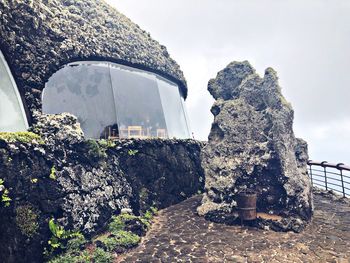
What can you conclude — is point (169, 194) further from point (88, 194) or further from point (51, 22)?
point (51, 22)

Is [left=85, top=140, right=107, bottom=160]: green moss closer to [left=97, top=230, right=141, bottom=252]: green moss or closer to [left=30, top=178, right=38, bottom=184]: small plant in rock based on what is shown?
[left=30, top=178, right=38, bottom=184]: small plant in rock

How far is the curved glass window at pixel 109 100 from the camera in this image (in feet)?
45.1

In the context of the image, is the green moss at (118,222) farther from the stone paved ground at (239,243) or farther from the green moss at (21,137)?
the green moss at (21,137)

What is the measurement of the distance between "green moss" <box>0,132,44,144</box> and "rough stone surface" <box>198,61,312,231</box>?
768 cm

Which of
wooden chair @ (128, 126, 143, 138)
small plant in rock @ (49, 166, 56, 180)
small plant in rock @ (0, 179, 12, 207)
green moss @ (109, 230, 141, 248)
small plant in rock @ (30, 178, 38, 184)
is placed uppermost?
wooden chair @ (128, 126, 143, 138)

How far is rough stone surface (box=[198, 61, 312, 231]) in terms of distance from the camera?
40.8ft

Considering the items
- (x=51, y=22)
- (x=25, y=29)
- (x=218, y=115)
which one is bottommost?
(x=218, y=115)

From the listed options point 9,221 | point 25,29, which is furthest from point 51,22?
point 9,221

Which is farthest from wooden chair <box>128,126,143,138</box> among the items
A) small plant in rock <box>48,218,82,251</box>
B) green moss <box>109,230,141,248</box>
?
small plant in rock <box>48,218,82,251</box>

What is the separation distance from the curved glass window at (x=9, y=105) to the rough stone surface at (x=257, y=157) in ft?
28.0

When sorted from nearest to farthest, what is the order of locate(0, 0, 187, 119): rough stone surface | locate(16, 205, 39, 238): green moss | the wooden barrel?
locate(16, 205, 39, 238): green moss → locate(0, 0, 187, 119): rough stone surface → the wooden barrel

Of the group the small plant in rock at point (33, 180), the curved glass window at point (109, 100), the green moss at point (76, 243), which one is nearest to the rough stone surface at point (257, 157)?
the curved glass window at point (109, 100)

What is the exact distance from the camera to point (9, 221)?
8438 mm

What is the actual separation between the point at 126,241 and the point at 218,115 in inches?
311
